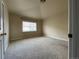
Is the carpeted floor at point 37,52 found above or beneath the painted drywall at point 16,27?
beneath

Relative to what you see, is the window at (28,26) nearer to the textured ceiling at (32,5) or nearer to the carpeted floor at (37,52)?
the textured ceiling at (32,5)

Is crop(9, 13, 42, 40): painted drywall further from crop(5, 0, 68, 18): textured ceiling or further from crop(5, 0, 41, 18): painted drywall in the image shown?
crop(5, 0, 41, 18): painted drywall

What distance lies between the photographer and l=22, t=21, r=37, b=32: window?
7084 mm

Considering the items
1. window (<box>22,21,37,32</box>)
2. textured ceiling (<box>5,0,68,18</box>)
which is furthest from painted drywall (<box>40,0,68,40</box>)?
window (<box>22,21,37,32</box>)

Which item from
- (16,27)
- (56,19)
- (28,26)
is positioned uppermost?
(56,19)

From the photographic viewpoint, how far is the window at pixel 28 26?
7.08 m

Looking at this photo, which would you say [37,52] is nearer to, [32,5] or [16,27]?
[32,5]

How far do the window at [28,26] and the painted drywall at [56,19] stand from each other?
1.21 meters

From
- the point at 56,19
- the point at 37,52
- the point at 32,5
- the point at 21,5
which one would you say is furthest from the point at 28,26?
the point at 37,52

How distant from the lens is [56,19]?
654cm

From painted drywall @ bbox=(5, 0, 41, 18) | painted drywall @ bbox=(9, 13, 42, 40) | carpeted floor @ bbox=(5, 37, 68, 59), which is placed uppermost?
painted drywall @ bbox=(5, 0, 41, 18)

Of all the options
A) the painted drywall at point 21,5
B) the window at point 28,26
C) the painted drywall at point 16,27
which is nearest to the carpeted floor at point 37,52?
the painted drywall at point 16,27

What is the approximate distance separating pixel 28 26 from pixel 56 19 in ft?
9.27

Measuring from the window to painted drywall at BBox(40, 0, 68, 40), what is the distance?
1205 millimetres
